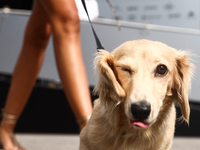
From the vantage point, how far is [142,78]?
37.0 inches

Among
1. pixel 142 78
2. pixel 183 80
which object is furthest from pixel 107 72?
pixel 183 80

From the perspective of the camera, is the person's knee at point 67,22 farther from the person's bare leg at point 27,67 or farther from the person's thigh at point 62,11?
the person's bare leg at point 27,67

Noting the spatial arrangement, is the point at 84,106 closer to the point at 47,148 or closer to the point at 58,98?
the point at 47,148

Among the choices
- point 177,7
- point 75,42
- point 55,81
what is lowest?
point 55,81

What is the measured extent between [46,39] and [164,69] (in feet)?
3.23

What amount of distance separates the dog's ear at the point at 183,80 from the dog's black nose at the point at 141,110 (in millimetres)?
262

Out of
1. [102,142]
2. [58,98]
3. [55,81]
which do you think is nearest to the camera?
[102,142]

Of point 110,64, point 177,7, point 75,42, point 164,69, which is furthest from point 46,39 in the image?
point 177,7

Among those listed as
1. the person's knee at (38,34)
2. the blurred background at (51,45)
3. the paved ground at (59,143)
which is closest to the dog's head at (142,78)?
the blurred background at (51,45)

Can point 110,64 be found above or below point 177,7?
below

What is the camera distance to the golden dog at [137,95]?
3.00 ft

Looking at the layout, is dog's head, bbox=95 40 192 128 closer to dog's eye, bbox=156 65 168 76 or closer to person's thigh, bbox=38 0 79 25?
dog's eye, bbox=156 65 168 76

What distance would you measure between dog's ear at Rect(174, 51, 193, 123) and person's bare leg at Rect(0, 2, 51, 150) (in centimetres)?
92

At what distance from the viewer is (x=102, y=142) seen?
1095 mm
